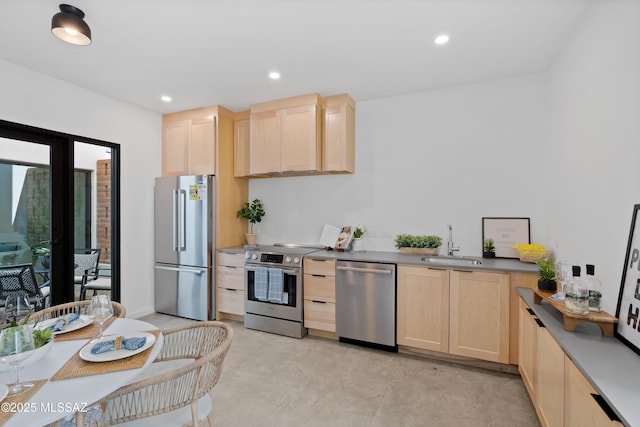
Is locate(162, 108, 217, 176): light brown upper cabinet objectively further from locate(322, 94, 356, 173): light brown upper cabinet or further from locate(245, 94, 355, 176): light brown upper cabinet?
locate(322, 94, 356, 173): light brown upper cabinet

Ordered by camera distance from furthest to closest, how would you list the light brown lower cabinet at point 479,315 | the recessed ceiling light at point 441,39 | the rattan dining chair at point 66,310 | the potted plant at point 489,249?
the potted plant at point 489,249 < the light brown lower cabinet at point 479,315 < the recessed ceiling light at point 441,39 < the rattan dining chair at point 66,310

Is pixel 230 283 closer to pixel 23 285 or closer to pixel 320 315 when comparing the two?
pixel 320 315

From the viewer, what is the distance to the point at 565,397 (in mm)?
1414

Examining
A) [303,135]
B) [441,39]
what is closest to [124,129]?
[303,135]

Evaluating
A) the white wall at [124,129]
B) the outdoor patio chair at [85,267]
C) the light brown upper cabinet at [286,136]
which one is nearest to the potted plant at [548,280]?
the light brown upper cabinet at [286,136]

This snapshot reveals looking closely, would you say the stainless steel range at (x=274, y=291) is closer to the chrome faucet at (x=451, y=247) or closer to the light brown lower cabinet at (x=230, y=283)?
the light brown lower cabinet at (x=230, y=283)

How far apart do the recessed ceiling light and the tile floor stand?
2711 mm

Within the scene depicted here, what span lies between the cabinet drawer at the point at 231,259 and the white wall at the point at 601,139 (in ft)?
10.3

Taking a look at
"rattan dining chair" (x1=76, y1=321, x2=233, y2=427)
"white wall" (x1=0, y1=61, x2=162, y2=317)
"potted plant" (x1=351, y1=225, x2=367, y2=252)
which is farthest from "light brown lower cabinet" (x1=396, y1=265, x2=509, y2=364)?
"white wall" (x1=0, y1=61, x2=162, y2=317)

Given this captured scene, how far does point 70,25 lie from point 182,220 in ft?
7.44

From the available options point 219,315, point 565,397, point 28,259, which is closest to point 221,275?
point 219,315

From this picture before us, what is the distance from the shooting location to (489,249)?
120 inches

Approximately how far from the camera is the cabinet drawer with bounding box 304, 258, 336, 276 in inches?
125

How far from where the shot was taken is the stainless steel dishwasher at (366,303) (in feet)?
9.61
